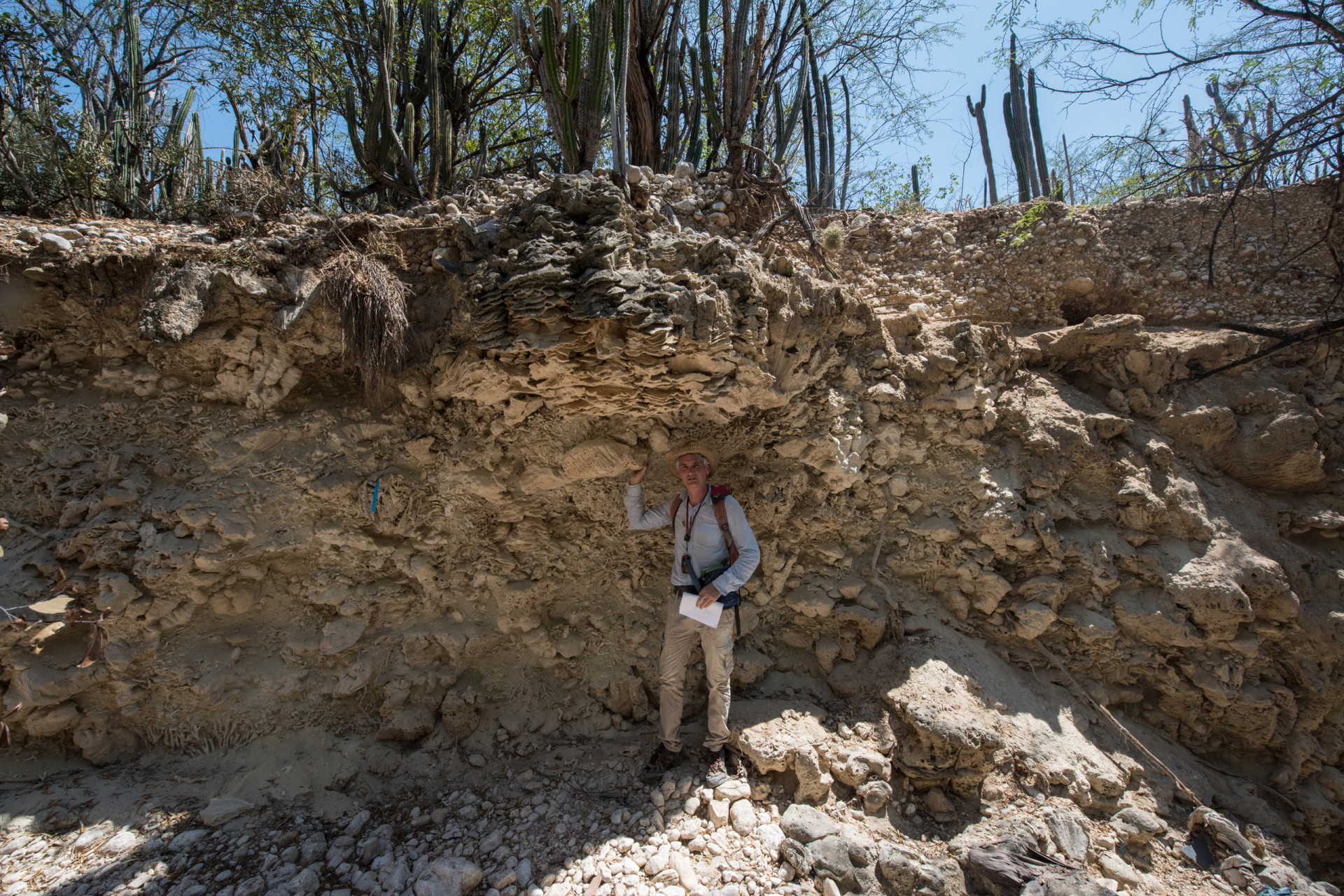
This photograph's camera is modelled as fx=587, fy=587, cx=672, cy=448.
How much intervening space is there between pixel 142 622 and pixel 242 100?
22.4ft

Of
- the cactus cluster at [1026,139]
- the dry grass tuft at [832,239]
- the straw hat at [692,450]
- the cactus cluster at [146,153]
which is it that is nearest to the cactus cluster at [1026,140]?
the cactus cluster at [1026,139]

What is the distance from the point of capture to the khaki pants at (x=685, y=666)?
128 inches

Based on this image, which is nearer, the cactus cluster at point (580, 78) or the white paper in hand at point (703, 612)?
the white paper in hand at point (703, 612)

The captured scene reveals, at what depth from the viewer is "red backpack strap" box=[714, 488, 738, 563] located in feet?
10.8

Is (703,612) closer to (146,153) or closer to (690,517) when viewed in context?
(690,517)

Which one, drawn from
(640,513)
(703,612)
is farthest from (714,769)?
(640,513)

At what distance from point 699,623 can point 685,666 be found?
0.29m

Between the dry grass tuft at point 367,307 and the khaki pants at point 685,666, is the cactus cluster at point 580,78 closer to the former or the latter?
the dry grass tuft at point 367,307

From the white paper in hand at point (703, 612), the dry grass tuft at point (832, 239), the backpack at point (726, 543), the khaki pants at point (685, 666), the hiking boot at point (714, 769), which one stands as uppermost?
the dry grass tuft at point (832, 239)

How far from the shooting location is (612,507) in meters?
3.80

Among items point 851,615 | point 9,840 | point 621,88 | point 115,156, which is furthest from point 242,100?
point 851,615

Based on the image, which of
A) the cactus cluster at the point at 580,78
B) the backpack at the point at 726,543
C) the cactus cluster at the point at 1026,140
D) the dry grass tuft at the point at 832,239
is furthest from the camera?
the cactus cluster at the point at 1026,140

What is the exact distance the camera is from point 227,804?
2955 mm

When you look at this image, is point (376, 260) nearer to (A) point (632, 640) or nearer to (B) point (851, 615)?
(A) point (632, 640)
